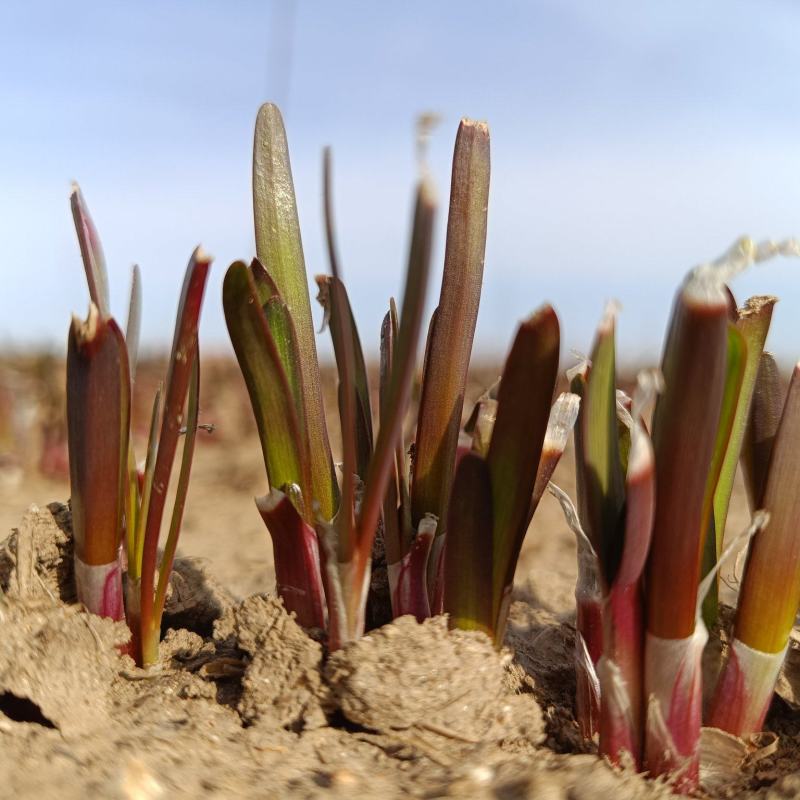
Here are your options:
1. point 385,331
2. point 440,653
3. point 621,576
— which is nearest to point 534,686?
point 440,653

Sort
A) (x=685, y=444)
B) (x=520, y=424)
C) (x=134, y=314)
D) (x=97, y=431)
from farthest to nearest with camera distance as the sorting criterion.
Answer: (x=134, y=314)
(x=97, y=431)
(x=520, y=424)
(x=685, y=444)

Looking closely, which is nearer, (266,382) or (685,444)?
(685,444)

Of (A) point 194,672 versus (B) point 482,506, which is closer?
(B) point 482,506

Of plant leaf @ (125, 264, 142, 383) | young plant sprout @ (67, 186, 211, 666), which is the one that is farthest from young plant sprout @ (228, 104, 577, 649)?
plant leaf @ (125, 264, 142, 383)

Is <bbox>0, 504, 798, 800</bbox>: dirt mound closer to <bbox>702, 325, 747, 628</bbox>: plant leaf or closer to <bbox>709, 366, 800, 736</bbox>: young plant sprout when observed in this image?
<bbox>709, 366, 800, 736</bbox>: young plant sprout

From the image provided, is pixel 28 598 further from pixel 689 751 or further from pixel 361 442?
pixel 689 751

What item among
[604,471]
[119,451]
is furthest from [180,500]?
[604,471]

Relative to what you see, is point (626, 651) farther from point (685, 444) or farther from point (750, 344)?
point (750, 344)
